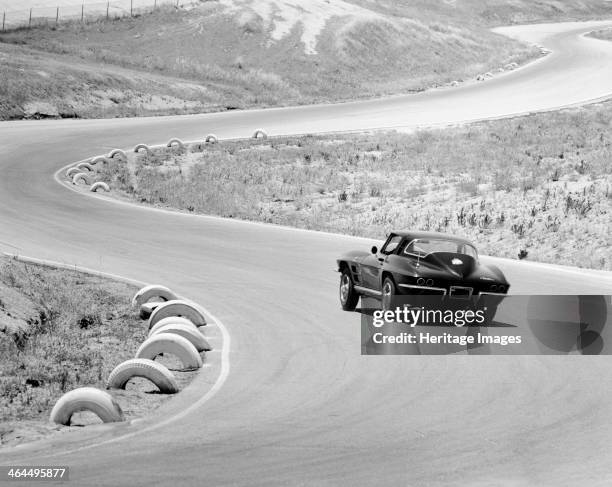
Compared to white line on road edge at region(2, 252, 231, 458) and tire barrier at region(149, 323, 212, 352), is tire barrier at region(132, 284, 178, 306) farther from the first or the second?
Answer: tire barrier at region(149, 323, 212, 352)

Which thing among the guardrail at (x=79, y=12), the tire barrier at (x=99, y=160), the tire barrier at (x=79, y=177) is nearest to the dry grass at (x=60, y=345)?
the tire barrier at (x=79, y=177)

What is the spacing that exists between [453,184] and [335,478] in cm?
2532

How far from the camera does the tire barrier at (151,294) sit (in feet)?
54.6

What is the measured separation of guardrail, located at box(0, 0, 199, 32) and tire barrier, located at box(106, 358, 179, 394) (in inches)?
2221

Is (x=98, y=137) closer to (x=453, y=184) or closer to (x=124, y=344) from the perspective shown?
(x=453, y=184)

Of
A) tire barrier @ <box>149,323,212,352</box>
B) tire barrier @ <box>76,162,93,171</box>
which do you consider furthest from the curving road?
tire barrier @ <box>76,162,93,171</box>

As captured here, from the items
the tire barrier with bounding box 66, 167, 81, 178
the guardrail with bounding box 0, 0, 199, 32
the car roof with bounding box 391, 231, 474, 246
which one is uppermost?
the guardrail with bounding box 0, 0, 199, 32

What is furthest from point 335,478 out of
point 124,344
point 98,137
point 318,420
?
point 98,137

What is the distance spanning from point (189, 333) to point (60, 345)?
71.8 inches

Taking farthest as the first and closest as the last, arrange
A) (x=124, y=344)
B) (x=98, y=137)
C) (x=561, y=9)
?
(x=561, y=9), (x=98, y=137), (x=124, y=344)

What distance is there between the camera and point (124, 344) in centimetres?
1449

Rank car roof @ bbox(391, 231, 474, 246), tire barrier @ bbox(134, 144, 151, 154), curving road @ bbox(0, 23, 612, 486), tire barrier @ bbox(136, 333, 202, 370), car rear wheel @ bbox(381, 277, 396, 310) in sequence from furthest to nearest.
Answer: tire barrier @ bbox(134, 144, 151, 154) → car roof @ bbox(391, 231, 474, 246) → car rear wheel @ bbox(381, 277, 396, 310) → tire barrier @ bbox(136, 333, 202, 370) → curving road @ bbox(0, 23, 612, 486)

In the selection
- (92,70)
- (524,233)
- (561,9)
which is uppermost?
(561,9)

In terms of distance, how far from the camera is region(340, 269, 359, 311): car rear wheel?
15656 millimetres
